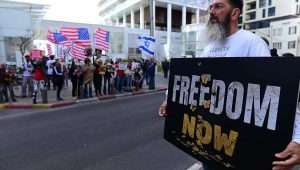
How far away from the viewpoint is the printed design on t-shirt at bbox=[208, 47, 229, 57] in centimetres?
202

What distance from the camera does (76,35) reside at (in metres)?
17.1

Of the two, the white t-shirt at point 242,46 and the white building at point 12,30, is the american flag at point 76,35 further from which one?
the white t-shirt at point 242,46

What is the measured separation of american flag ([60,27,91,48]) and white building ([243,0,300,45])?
57.2 m

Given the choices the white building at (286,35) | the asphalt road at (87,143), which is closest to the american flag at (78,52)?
the asphalt road at (87,143)

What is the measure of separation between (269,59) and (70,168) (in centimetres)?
388

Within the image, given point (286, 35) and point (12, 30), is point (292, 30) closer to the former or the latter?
point (286, 35)

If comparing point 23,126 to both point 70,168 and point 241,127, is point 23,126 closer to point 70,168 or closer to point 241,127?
point 70,168

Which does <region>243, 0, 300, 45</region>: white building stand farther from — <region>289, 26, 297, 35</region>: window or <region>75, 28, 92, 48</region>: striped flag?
<region>75, 28, 92, 48</region>: striped flag

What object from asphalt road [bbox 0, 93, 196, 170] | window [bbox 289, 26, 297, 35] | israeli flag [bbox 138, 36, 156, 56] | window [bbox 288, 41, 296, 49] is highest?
window [bbox 289, 26, 297, 35]

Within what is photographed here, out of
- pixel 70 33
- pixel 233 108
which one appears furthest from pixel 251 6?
pixel 233 108

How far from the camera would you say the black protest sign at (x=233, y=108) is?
4.86ft

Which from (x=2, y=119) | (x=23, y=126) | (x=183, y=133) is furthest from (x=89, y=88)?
(x=183, y=133)

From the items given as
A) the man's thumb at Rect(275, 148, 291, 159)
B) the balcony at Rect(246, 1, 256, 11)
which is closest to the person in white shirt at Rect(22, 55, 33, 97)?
the man's thumb at Rect(275, 148, 291, 159)

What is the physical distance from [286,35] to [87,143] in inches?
2561
